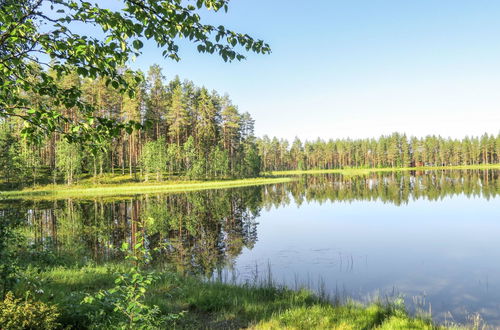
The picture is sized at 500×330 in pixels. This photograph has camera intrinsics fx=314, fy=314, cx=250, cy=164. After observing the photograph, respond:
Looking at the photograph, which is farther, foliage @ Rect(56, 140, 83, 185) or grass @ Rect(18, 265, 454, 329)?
foliage @ Rect(56, 140, 83, 185)

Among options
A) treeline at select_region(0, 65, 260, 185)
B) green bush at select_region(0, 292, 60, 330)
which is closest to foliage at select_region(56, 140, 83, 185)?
treeline at select_region(0, 65, 260, 185)

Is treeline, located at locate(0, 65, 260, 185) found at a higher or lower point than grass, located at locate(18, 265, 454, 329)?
higher

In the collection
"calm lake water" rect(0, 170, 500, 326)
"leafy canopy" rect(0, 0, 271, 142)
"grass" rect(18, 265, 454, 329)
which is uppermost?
"leafy canopy" rect(0, 0, 271, 142)

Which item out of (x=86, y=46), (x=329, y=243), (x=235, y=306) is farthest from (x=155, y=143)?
(x=86, y=46)

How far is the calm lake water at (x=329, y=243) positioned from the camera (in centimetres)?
1166

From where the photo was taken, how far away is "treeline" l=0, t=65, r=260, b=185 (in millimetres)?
57281

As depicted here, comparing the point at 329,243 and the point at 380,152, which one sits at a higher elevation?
the point at 380,152

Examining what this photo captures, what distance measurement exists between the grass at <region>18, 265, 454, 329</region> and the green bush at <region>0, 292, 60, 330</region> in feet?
1.98

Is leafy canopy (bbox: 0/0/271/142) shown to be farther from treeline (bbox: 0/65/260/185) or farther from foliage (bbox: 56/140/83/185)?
foliage (bbox: 56/140/83/185)

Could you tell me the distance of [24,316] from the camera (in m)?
5.01

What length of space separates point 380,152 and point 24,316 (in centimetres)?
18876

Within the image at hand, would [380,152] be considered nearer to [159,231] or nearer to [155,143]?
[155,143]

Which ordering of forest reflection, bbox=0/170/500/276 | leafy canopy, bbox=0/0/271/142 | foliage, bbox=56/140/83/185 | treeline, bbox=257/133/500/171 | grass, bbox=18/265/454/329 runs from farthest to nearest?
treeline, bbox=257/133/500/171 → foliage, bbox=56/140/83/185 → forest reflection, bbox=0/170/500/276 → grass, bbox=18/265/454/329 → leafy canopy, bbox=0/0/271/142

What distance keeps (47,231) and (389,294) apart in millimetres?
22051
